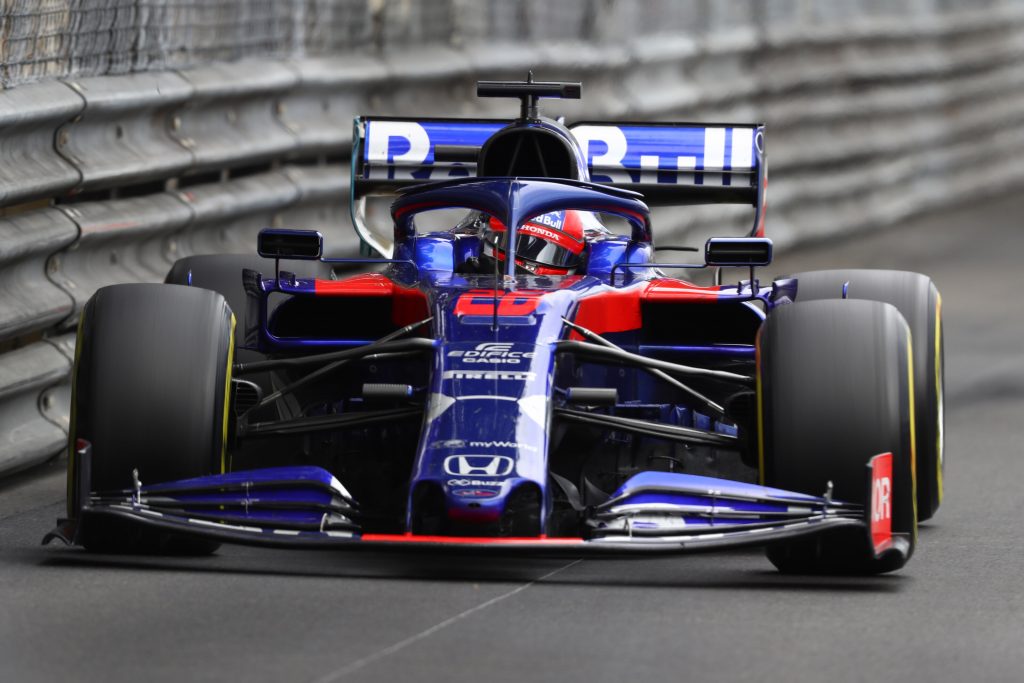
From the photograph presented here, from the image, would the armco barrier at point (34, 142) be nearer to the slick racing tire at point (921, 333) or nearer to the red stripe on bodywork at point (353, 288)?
the red stripe on bodywork at point (353, 288)

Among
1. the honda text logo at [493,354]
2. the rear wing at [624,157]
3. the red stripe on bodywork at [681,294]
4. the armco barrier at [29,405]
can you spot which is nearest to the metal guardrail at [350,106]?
the armco barrier at [29,405]

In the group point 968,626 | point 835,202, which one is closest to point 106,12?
point 968,626

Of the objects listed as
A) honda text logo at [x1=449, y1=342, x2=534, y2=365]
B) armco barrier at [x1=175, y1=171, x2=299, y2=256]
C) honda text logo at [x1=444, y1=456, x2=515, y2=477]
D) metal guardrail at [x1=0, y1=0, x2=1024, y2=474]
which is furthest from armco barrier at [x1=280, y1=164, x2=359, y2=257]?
honda text logo at [x1=444, y1=456, x2=515, y2=477]

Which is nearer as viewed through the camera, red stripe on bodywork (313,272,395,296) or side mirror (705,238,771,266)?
side mirror (705,238,771,266)

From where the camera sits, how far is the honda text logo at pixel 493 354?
6.29 m

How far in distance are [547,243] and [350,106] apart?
4932 mm

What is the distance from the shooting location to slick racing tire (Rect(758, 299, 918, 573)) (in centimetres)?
619

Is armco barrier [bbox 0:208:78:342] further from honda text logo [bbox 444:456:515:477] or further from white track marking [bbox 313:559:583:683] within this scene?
white track marking [bbox 313:559:583:683]

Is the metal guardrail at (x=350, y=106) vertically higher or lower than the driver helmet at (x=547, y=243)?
higher

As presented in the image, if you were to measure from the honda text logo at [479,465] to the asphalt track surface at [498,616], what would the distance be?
1.13 ft

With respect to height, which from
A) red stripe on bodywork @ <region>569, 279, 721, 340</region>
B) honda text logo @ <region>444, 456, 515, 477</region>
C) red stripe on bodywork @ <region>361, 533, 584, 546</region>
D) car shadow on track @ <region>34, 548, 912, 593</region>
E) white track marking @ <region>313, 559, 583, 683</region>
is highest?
red stripe on bodywork @ <region>569, 279, 721, 340</region>

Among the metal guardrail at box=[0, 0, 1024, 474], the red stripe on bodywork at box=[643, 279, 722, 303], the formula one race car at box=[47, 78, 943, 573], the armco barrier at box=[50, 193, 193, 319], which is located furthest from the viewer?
the armco barrier at box=[50, 193, 193, 319]

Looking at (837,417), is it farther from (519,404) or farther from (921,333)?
(921,333)

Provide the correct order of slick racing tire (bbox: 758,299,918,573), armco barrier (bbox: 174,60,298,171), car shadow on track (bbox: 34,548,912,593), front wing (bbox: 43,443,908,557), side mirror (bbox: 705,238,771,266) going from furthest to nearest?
armco barrier (bbox: 174,60,298,171), side mirror (bbox: 705,238,771,266), slick racing tire (bbox: 758,299,918,573), car shadow on track (bbox: 34,548,912,593), front wing (bbox: 43,443,908,557)
